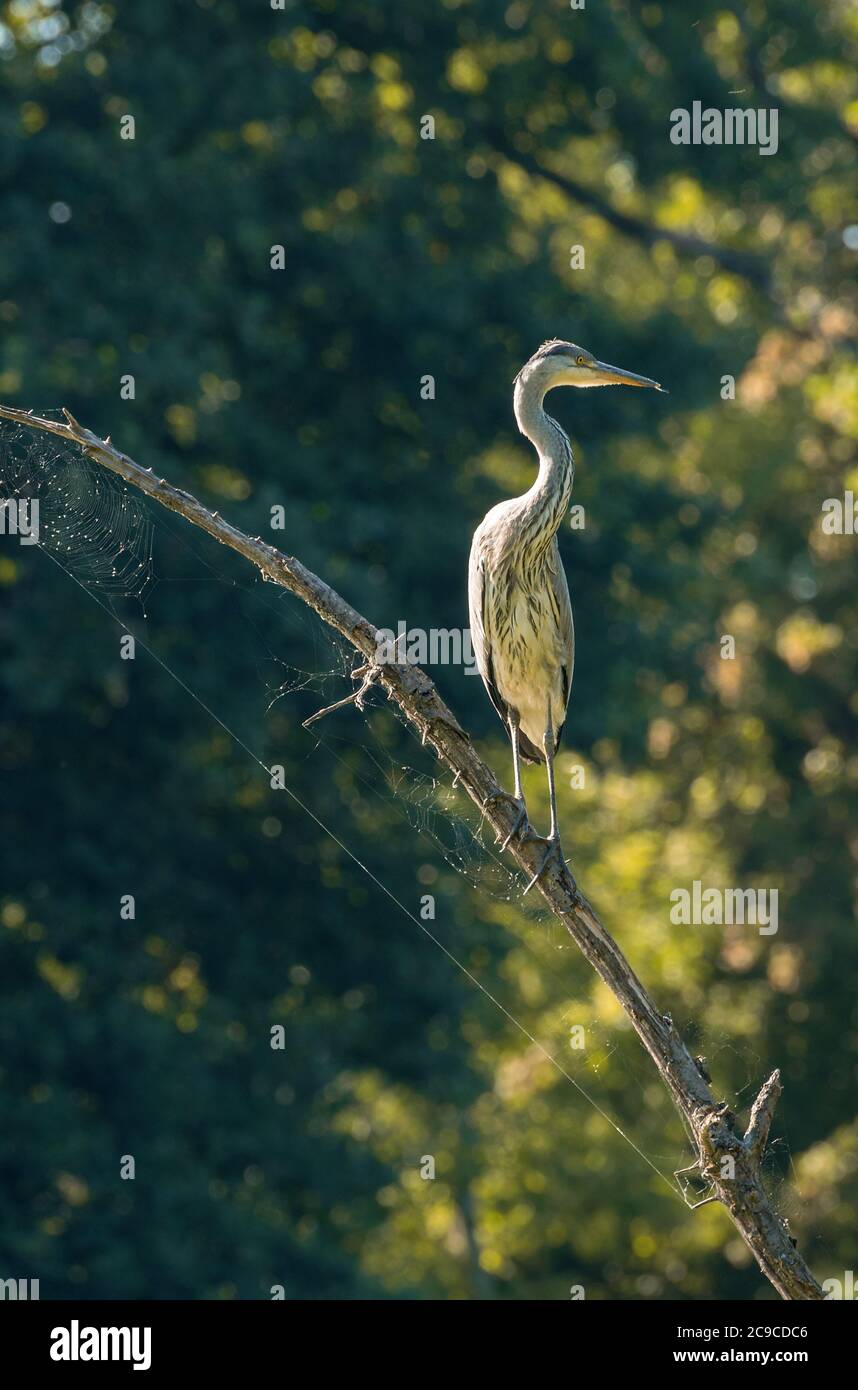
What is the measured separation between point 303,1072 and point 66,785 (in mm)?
3219

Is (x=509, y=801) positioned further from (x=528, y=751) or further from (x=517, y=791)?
(x=528, y=751)

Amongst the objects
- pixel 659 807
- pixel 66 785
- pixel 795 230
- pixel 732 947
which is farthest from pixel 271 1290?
pixel 795 230

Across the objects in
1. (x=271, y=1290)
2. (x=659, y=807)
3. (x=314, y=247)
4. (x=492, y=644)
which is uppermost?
(x=314, y=247)

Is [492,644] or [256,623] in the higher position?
[492,644]

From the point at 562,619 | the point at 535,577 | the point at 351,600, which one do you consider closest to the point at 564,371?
the point at 535,577

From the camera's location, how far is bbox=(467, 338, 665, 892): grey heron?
8.14 metres

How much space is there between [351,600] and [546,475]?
24.5ft

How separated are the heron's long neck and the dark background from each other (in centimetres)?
502

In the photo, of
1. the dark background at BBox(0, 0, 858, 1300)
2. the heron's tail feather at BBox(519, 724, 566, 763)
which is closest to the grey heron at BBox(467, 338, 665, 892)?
the heron's tail feather at BBox(519, 724, 566, 763)

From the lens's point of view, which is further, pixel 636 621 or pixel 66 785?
pixel 636 621

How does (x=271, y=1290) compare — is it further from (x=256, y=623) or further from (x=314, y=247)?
(x=256, y=623)

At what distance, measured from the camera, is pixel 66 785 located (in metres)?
16.6

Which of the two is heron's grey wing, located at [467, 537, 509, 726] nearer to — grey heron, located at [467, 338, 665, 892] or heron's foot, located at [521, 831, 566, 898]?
grey heron, located at [467, 338, 665, 892]

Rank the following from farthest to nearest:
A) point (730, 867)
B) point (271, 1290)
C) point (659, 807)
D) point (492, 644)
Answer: point (659, 807)
point (730, 867)
point (271, 1290)
point (492, 644)
